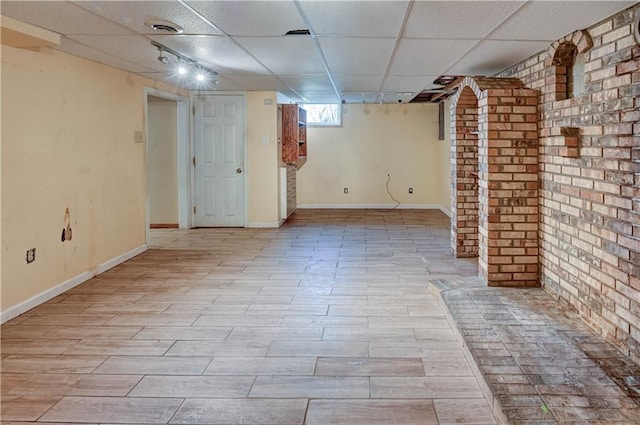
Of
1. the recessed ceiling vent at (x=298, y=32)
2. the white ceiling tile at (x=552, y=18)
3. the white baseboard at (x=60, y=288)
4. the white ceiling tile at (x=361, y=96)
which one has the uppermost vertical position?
the white ceiling tile at (x=361, y=96)

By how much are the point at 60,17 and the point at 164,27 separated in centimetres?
62

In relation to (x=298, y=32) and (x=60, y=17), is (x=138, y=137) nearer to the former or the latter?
(x=60, y=17)

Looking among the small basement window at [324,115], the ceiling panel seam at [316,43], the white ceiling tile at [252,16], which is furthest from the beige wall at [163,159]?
the white ceiling tile at [252,16]

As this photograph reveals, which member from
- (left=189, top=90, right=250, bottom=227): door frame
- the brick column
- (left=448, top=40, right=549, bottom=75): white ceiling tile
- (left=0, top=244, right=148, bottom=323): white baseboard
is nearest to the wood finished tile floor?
(left=0, top=244, right=148, bottom=323): white baseboard

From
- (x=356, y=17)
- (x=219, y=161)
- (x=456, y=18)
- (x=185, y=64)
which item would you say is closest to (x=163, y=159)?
(x=219, y=161)

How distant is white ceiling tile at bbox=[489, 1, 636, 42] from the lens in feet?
8.39

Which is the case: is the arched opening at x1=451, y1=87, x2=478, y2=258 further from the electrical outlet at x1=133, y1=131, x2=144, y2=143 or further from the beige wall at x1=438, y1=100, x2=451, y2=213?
the electrical outlet at x1=133, y1=131, x2=144, y2=143

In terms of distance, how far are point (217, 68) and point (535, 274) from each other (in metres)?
3.62

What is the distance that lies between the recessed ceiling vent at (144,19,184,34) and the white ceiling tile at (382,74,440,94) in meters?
2.82

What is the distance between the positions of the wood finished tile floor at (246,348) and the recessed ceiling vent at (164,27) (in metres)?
2.02

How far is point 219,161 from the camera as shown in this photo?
7.28 metres

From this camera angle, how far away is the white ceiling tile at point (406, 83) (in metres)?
5.45

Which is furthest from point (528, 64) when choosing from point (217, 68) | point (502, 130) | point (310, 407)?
point (310, 407)

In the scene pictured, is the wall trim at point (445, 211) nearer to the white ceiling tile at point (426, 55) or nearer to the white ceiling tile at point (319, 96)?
the white ceiling tile at point (319, 96)
